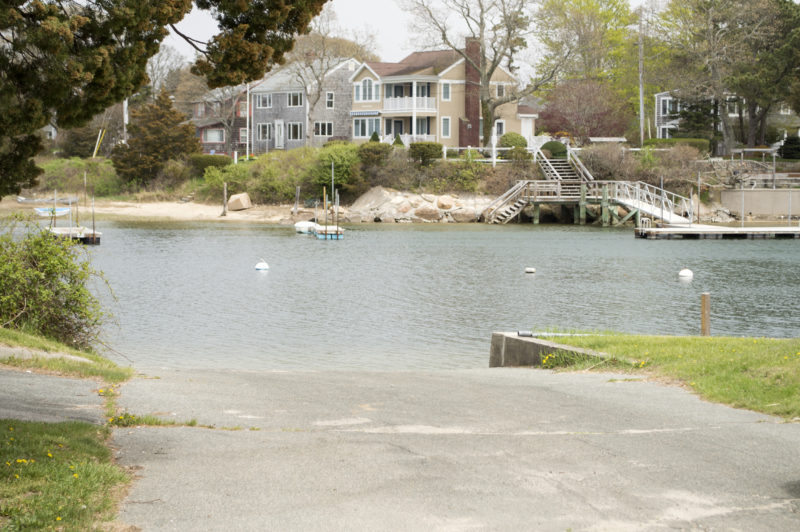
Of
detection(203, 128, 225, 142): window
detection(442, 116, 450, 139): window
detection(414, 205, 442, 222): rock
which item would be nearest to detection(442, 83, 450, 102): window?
detection(442, 116, 450, 139): window

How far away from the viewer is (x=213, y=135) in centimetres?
11094

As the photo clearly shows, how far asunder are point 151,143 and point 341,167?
20096 mm

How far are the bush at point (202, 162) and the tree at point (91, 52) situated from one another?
75.7 meters

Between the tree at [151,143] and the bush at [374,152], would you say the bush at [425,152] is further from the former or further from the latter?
the tree at [151,143]

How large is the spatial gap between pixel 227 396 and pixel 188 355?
10377 mm

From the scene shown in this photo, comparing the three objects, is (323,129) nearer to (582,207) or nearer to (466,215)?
(466,215)

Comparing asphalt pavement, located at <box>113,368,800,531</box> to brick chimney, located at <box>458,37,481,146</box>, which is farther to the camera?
brick chimney, located at <box>458,37,481,146</box>

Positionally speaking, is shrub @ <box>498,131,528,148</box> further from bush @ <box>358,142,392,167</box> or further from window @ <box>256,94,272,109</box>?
window @ <box>256,94,272,109</box>

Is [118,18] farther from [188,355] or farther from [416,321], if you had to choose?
[416,321]

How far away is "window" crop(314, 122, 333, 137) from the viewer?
311 feet

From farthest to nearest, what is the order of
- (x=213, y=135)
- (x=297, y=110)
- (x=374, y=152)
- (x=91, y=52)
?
(x=213, y=135) < (x=297, y=110) < (x=374, y=152) < (x=91, y=52)

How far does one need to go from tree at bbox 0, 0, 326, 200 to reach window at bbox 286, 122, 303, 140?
3321 inches

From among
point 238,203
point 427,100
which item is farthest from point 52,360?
point 427,100

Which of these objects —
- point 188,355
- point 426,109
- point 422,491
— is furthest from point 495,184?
point 422,491
